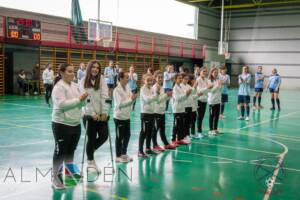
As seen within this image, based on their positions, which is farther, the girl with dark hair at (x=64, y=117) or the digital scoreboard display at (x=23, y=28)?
the digital scoreboard display at (x=23, y=28)

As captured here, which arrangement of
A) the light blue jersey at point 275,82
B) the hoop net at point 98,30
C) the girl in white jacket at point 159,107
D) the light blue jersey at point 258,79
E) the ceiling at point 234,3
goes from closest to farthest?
the girl in white jacket at point 159,107 < the light blue jersey at point 258,79 < the light blue jersey at point 275,82 < the hoop net at point 98,30 < the ceiling at point 234,3

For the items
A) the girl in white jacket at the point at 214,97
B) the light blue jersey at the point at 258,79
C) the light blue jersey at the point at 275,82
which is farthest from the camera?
the light blue jersey at the point at 275,82

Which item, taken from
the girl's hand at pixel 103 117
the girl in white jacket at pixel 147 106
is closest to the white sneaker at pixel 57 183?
the girl's hand at pixel 103 117

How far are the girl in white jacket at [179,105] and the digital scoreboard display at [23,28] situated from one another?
41.4 ft

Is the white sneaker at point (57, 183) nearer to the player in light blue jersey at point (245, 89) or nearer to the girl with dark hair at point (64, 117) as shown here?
the girl with dark hair at point (64, 117)

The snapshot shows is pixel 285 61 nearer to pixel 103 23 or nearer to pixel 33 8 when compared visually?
pixel 103 23

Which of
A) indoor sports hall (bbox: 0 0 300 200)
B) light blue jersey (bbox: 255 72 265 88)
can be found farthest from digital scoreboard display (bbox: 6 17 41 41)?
light blue jersey (bbox: 255 72 265 88)

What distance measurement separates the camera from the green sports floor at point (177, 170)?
4.62 meters

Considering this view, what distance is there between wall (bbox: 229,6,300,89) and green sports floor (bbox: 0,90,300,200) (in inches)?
979

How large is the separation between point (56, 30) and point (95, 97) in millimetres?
16431

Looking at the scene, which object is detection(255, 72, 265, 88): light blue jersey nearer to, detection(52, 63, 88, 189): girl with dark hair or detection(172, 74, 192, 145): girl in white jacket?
detection(172, 74, 192, 145): girl in white jacket

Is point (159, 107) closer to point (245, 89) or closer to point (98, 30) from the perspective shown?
point (245, 89)

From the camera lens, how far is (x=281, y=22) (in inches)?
1296

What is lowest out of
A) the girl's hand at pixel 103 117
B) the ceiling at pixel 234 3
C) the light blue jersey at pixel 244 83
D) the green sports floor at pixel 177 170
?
the green sports floor at pixel 177 170
